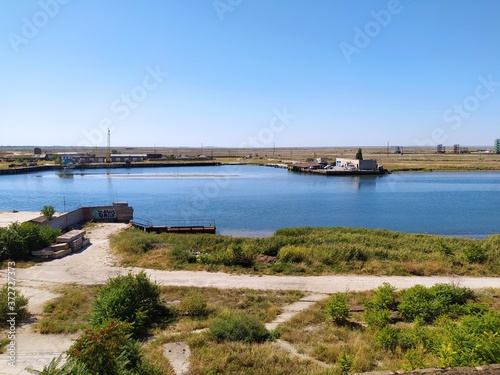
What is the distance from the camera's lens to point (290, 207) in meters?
44.7

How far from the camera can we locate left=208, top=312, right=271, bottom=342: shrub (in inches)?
389

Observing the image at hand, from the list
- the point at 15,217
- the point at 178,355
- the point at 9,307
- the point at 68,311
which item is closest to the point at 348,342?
the point at 178,355

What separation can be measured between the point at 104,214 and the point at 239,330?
22.1 metres

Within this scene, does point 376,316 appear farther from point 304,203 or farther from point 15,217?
point 304,203

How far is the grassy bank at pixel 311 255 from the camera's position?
17.3 metres

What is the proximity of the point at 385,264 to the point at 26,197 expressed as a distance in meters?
52.8

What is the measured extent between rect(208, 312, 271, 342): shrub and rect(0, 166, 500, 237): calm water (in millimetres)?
20844

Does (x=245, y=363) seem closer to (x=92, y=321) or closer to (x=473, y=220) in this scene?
(x=92, y=321)

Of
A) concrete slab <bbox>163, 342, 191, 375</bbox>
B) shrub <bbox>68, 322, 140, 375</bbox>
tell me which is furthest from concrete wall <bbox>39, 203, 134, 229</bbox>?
shrub <bbox>68, 322, 140, 375</bbox>

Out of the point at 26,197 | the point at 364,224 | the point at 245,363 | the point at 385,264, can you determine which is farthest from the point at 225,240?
the point at 26,197

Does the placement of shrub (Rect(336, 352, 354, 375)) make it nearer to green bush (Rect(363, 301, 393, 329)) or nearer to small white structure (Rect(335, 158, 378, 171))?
green bush (Rect(363, 301, 393, 329))

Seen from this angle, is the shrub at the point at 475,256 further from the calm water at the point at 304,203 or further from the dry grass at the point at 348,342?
the calm water at the point at 304,203

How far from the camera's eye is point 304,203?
47.6 m

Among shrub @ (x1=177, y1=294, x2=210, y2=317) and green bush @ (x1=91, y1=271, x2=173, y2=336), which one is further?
shrub @ (x1=177, y1=294, x2=210, y2=317)
